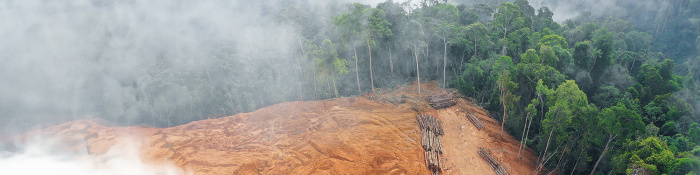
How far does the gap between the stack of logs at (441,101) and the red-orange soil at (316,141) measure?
374 mm

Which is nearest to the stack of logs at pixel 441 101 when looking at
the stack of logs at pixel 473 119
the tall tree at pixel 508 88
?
the stack of logs at pixel 473 119

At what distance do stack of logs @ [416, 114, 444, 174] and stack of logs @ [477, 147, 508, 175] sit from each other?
1.63 m

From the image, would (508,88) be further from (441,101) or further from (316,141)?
(316,141)

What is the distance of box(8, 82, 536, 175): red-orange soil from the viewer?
395 inches

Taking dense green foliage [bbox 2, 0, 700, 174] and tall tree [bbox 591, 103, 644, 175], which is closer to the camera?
tall tree [bbox 591, 103, 644, 175]

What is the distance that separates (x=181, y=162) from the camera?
1023cm

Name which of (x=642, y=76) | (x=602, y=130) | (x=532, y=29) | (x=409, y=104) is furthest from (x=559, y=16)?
(x=602, y=130)

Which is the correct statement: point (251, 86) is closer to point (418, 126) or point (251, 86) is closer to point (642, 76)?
point (418, 126)

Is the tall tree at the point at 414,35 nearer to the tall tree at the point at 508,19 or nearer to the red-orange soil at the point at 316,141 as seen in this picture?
the red-orange soil at the point at 316,141

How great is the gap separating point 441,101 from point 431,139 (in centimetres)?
445

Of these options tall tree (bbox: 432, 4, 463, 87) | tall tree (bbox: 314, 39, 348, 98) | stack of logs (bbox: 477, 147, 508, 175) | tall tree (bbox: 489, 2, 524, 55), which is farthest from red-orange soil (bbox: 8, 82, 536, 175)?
tall tree (bbox: 489, 2, 524, 55)

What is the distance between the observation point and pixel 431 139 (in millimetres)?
11609

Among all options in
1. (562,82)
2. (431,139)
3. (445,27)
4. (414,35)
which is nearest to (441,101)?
(414,35)

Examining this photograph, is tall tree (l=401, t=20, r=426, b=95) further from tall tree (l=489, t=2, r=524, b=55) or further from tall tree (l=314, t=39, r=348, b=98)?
tall tree (l=489, t=2, r=524, b=55)
